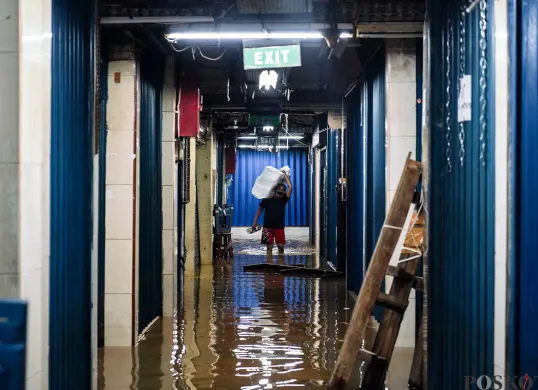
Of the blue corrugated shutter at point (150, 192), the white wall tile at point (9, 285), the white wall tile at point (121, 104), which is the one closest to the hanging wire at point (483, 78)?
the white wall tile at point (9, 285)

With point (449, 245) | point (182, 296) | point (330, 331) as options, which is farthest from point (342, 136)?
point (449, 245)

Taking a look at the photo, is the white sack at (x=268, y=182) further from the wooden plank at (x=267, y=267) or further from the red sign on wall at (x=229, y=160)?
the red sign on wall at (x=229, y=160)

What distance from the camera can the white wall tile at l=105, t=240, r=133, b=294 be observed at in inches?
256

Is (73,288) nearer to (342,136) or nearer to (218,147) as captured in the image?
(342,136)

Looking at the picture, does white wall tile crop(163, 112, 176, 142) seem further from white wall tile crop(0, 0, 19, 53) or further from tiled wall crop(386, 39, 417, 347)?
white wall tile crop(0, 0, 19, 53)

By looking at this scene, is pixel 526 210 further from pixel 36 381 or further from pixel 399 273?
pixel 36 381

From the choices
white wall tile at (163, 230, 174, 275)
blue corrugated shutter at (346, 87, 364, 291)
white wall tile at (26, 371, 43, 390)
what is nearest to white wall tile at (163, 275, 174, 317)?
white wall tile at (163, 230, 174, 275)

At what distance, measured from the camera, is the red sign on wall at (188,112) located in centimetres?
831

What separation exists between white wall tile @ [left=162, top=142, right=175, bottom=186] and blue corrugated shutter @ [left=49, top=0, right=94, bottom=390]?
369 cm

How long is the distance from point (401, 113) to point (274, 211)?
27.5ft

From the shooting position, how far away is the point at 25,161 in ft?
10.1

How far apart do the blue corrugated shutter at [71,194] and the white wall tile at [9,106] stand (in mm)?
638

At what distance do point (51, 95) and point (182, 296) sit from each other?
6190 millimetres
